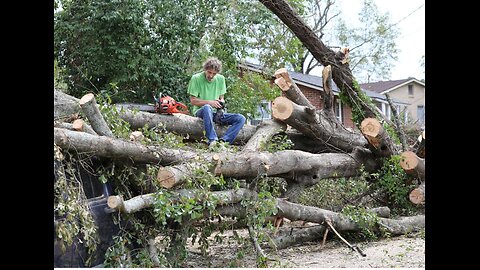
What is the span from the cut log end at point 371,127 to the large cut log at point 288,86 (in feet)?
2.50

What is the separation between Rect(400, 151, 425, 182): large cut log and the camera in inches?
323

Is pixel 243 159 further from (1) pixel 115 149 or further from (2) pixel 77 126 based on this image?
(2) pixel 77 126

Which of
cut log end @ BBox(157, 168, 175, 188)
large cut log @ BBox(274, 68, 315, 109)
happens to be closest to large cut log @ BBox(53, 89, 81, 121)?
cut log end @ BBox(157, 168, 175, 188)

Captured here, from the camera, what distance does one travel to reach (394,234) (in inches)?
322

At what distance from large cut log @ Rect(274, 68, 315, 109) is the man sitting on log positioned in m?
0.87

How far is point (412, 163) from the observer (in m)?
8.21

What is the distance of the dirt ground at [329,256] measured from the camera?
649 cm

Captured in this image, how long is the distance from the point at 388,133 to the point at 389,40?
3559cm

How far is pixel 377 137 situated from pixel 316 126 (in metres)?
0.85

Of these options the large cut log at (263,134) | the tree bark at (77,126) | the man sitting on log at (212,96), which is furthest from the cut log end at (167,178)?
the man sitting on log at (212,96)

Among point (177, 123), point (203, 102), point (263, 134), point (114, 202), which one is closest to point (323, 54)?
point (263, 134)

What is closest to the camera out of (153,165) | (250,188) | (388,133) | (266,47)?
(153,165)
